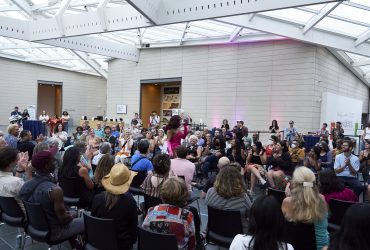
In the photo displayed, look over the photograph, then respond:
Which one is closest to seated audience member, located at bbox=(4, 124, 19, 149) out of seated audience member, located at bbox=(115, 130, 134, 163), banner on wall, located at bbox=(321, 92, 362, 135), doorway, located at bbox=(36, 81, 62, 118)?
seated audience member, located at bbox=(115, 130, 134, 163)

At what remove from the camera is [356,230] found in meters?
1.63

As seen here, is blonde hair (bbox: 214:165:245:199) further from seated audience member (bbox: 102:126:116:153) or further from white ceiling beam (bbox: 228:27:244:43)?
white ceiling beam (bbox: 228:27:244:43)

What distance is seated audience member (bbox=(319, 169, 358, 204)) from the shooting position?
11.6 ft

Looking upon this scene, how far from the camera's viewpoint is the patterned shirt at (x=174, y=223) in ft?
8.00

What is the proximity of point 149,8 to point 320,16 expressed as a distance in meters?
5.29

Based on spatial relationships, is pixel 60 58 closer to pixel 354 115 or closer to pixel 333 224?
pixel 354 115

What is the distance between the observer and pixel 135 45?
1834cm

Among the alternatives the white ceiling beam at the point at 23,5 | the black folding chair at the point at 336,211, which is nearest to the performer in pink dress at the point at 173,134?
the black folding chair at the point at 336,211

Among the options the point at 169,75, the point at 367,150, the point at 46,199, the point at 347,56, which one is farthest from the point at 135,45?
the point at 46,199

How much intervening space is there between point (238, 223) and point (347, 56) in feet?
46.2

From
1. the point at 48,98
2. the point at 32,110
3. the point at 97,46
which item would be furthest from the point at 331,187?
the point at 48,98

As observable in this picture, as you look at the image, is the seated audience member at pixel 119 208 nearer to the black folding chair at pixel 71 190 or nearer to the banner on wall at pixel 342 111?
the black folding chair at pixel 71 190

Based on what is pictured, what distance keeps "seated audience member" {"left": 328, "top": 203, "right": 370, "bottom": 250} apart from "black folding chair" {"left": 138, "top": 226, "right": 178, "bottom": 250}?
108 centimetres

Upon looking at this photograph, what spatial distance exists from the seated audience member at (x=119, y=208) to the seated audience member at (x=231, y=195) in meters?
0.94
